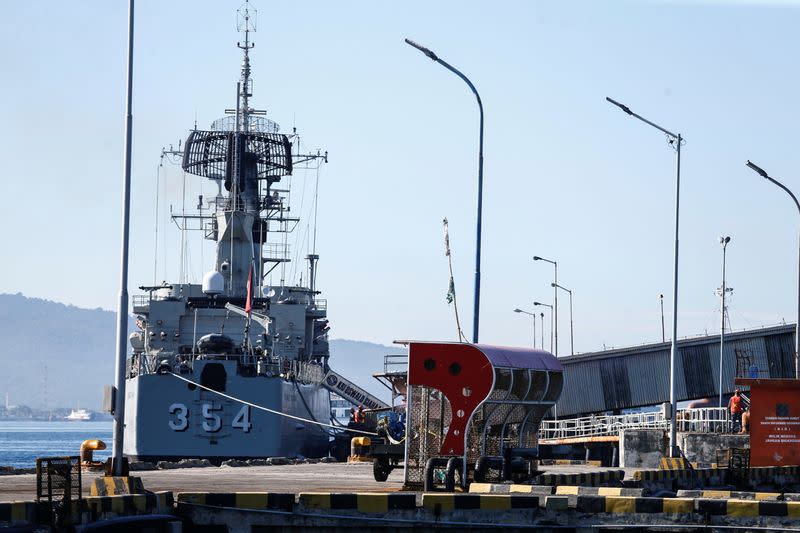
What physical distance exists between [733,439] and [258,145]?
3343 centimetres

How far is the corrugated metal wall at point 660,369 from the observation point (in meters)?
75.1

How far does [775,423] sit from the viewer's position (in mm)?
31766

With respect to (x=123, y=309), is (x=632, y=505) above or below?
below

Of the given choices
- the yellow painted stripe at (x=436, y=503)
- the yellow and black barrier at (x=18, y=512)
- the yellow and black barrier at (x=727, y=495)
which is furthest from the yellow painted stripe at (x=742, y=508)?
the yellow and black barrier at (x=18, y=512)

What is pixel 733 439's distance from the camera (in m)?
43.1

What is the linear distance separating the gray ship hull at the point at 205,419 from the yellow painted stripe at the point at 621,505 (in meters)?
37.7

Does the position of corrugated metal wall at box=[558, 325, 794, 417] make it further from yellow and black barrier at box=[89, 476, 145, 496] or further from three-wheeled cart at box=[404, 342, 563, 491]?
yellow and black barrier at box=[89, 476, 145, 496]

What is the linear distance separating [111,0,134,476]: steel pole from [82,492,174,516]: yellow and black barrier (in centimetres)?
316

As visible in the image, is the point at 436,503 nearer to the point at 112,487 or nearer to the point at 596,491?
the point at 596,491

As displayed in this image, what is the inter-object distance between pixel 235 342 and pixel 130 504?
4461cm

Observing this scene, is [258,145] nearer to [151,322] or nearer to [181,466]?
[151,322]

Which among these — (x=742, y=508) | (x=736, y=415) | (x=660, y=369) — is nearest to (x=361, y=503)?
(x=742, y=508)

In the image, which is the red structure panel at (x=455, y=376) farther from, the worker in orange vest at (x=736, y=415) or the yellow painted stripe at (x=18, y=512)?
the worker in orange vest at (x=736, y=415)

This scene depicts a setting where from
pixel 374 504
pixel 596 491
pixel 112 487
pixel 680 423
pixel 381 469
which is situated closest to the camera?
pixel 374 504
